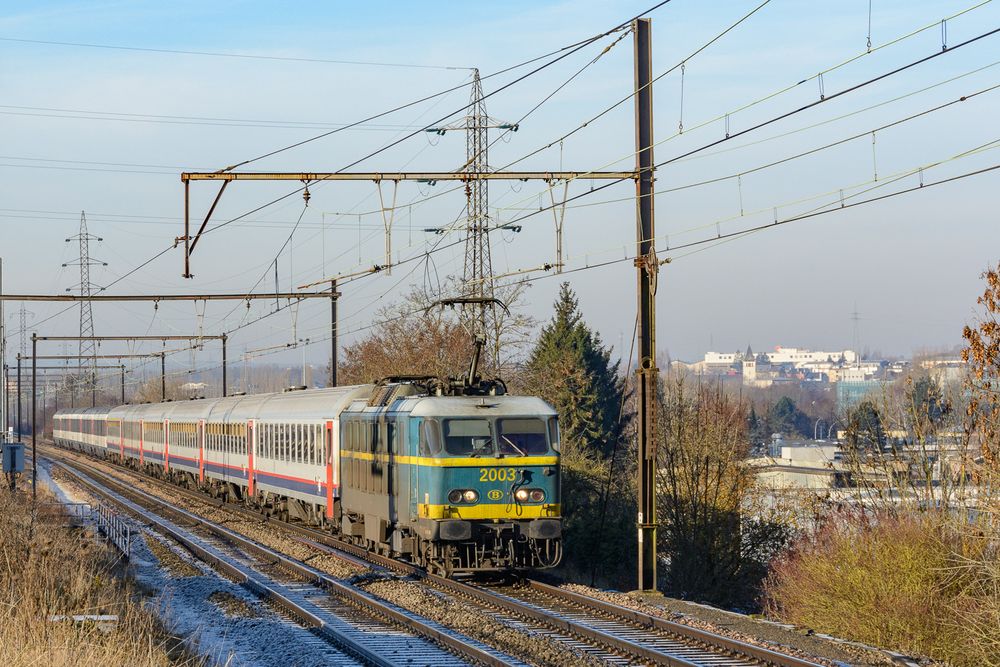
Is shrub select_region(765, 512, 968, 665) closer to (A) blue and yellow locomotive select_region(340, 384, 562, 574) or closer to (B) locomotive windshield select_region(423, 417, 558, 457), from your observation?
(A) blue and yellow locomotive select_region(340, 384, 562, 574)

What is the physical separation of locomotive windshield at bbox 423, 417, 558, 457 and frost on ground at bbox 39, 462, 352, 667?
11.1 feet

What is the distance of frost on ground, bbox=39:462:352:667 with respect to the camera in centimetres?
1352

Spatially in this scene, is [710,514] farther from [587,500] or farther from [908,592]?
[908,592]

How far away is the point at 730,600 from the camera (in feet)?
106

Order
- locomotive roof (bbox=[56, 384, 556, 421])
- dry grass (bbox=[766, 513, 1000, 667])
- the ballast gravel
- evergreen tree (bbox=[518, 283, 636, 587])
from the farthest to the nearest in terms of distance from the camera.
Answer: evergreen tree (bbox=[518, 283, 636, 587]) → locomotive roof (bbox=[56, 384, 556, 421]) → dry grass (bbox=[766, 513, 1000, 667]) → the ballast gravel

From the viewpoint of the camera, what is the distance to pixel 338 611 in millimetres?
16547

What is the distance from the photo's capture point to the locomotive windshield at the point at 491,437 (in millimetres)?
18078

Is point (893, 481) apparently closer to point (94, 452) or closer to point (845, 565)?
point (845, 565)

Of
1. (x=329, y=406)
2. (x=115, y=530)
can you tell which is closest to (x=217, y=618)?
(x=329, y=406)

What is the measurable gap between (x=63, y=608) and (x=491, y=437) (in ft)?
22.5

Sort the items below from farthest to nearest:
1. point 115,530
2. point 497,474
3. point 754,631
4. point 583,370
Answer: point 583,370 → point 115,530 → point 497,474 → point 754,631

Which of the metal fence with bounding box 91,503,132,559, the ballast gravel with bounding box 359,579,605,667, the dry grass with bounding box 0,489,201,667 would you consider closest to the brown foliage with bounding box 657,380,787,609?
the metal fence with bounding box 91,503,132,559

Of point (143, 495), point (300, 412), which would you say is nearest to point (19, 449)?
point (143, 495)

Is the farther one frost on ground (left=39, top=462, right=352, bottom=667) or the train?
the train
